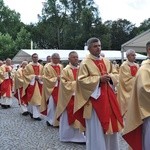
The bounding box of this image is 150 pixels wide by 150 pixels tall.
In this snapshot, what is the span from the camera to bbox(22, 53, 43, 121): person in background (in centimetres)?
1133

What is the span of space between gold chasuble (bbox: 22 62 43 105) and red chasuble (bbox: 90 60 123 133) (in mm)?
5473

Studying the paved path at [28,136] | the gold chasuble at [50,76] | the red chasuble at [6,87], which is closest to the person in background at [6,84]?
the red chasuble at [6,87]

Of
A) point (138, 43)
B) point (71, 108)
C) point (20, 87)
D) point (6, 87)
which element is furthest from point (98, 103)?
point (138, 43)

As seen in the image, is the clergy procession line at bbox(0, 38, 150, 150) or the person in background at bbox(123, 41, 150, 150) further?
the clergy procession line at bbox(0, 38, 150, 150)

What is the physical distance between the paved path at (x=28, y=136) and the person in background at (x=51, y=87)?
1.21 ft

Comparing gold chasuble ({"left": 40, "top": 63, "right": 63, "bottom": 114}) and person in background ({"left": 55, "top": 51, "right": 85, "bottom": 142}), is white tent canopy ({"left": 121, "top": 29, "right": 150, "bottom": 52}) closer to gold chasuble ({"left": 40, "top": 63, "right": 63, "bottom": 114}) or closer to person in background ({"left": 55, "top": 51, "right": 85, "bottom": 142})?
gold chasuble ({"left": 40, "top": 63, "right": 63, "bottom": 114})

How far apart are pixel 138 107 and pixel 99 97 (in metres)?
1.12

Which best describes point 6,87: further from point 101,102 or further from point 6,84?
point 101,102

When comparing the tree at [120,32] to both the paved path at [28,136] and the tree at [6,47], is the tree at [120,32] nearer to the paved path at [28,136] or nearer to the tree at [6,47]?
the tree at [6,47]

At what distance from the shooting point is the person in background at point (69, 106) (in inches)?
312

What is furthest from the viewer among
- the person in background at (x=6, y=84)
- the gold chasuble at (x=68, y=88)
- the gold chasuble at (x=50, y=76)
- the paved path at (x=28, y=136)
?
the person in background at (x=6, y=84)

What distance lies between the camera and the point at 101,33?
2249 inches

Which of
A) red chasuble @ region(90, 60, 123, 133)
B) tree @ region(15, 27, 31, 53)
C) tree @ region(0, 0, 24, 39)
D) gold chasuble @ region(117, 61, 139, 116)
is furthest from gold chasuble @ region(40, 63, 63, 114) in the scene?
tree @ region(0, 0, 24, 39)

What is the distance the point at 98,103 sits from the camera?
5.98 m
